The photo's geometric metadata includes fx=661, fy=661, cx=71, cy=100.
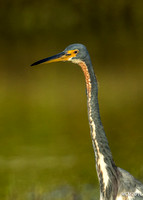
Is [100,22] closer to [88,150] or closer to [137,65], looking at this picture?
[137,65]

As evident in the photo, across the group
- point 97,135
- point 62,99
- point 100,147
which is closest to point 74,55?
point 97,135

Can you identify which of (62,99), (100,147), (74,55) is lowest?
(100,147)

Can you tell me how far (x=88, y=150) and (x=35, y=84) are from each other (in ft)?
34.2

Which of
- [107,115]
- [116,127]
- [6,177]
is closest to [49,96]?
[107,115]

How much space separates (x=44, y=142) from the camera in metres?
11.3

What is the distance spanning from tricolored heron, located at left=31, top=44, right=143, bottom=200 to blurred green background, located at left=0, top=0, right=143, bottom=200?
60.7 inches

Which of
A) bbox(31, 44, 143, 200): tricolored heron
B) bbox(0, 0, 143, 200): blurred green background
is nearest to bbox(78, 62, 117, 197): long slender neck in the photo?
bbox(31, 44, 143, 200): tricolored heron

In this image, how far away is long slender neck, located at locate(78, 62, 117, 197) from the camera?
5.49m

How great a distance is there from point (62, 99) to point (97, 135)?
11.8m

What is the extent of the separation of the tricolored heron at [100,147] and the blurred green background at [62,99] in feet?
5.06

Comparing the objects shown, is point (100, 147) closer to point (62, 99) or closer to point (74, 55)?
point (74, 55)

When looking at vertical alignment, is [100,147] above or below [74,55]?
below

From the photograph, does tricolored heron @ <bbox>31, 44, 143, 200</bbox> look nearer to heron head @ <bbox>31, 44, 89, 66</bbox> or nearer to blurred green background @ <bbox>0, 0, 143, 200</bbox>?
heron head @ <bbox>31, 44, 89, 66</bbox>

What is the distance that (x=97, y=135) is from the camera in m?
5.53
